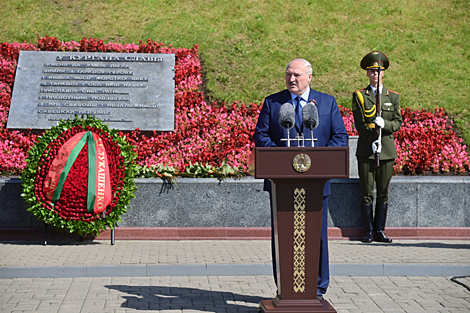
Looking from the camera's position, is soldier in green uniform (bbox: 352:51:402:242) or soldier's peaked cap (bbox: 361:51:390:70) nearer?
soldier's peaked cap (bbox: 361:51:390:70)

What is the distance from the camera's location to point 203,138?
11.5 m

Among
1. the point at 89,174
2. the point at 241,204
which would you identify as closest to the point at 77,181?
the point at 89,174

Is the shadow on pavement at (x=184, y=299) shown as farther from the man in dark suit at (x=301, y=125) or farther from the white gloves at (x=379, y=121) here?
the white gloves at (x=379, y=121)

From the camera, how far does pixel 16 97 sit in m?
12.1

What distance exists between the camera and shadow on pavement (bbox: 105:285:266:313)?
4.97m

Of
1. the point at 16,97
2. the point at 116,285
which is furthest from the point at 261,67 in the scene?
the point at 116,285

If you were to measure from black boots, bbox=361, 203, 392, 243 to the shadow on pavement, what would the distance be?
3.53 metres

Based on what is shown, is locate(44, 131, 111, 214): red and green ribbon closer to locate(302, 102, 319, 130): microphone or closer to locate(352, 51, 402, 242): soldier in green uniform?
locate(352, 51, 402, 242): soldier in green uniform

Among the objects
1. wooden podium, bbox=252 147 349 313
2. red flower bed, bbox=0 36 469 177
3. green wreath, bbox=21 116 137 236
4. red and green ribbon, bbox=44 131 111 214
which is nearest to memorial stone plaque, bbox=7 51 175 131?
red flower bed, bbox=0 36 469 177

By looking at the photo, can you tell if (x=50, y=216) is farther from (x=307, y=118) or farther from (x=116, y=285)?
(x=307, y=118)

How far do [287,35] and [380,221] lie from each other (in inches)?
359

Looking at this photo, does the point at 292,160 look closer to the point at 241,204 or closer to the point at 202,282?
the point at 202,282

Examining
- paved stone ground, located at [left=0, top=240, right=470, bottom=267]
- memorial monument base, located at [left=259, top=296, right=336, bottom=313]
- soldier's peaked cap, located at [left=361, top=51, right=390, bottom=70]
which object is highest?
soldier's peaked cap, located at [left=361, top=51, right=390, bottom=70]

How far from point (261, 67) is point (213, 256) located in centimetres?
851
